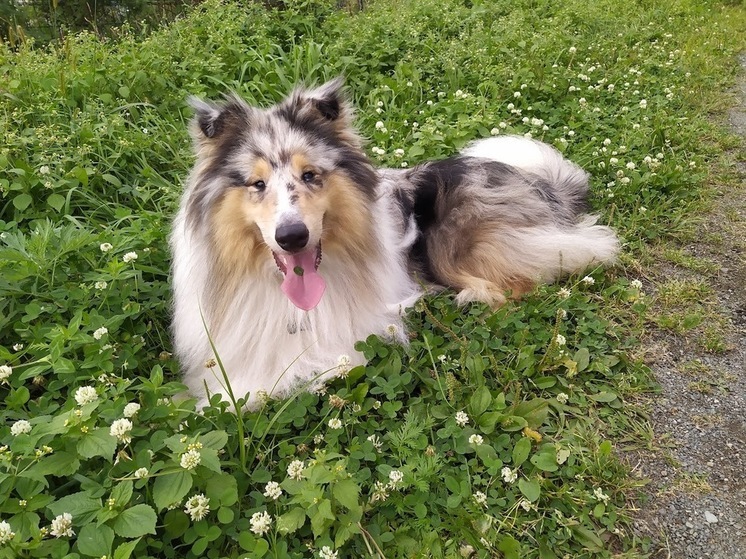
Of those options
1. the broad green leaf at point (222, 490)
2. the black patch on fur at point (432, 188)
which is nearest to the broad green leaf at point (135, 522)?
the broad green leaf at point (222, 490)

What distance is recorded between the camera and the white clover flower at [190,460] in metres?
1.71

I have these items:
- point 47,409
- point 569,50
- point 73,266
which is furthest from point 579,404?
point 569,50

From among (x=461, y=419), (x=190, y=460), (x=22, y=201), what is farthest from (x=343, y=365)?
(x=22, y=201)

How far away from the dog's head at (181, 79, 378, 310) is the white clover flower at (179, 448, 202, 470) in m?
0.94

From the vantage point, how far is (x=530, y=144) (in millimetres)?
3869

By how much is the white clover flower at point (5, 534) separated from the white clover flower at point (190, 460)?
49cm

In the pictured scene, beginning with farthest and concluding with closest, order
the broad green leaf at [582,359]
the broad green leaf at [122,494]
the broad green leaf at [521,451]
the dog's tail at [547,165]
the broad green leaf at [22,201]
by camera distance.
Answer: the dog's tail at [547,165]
the broad green leaf at [22,201]
the broad green leaf at [582,359]
the broad green leaf at [521,451]
the broad green leaf at [122,494]

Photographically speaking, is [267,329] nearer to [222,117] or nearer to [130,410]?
[130,410]

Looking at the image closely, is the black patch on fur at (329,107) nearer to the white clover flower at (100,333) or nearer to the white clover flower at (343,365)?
the white clover flower at (343,365)

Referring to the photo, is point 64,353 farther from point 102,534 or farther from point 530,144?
point 530,144

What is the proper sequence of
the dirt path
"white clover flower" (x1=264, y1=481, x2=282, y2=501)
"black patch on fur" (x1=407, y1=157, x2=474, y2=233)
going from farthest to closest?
"black patch on fur" (x1=407, y1=157, x2=474, y2=233) < the dirt path < "white clover flower" (x1=264, y1=481, x2=282, y2=501)

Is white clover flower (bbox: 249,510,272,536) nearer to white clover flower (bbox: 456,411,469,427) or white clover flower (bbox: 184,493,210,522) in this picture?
white clover flower (bbox: 184,493,210,522)

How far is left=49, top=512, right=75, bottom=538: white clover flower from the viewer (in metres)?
1.61

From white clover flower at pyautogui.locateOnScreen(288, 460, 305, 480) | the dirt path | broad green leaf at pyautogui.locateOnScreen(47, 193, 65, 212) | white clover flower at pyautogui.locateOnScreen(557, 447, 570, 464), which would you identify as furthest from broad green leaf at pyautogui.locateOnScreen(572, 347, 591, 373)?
broad green leaf at pyautogui.locateOnScreen(47, 193, 65, 212)
